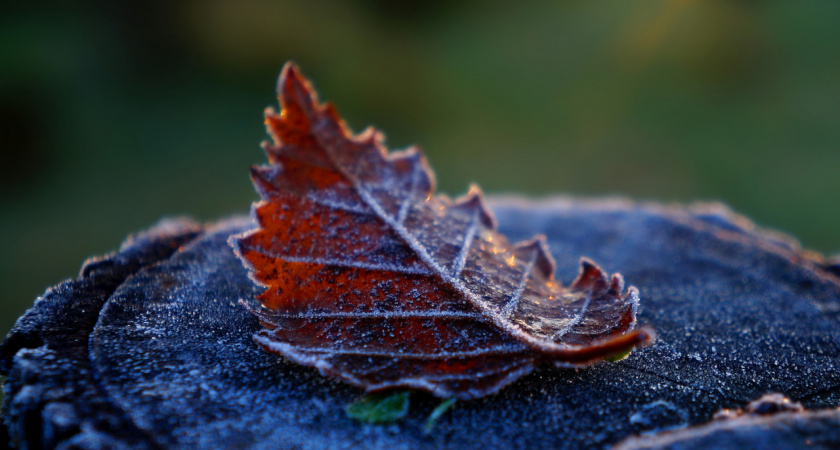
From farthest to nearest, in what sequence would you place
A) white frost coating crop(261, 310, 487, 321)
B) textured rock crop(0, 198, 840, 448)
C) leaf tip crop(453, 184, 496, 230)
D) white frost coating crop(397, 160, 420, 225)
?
leaf tip crop(453, 184, 496, 230), white frost coating crop(397, 160, 420, 225), white frost coating crop(261, 310, 487, 321), textured rock crop(0, 198, 840, 448)

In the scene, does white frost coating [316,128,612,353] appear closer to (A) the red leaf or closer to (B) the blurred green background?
(A) the red leaf

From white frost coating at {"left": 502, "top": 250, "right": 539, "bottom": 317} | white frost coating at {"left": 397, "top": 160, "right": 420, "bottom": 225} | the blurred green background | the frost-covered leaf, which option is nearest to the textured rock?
the frost-covered leaf

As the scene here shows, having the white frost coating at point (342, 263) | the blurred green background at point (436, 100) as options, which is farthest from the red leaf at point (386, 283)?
the blurred green background at point (436, 100)

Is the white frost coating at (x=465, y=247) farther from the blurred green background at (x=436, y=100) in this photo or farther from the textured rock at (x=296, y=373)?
the blurred green background at (x=436, y=100)

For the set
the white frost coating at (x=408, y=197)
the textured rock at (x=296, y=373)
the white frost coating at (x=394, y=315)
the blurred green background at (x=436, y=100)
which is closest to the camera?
the textured rock at (x=296, y=373)

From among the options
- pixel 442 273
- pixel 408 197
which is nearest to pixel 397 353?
pixel 442 273

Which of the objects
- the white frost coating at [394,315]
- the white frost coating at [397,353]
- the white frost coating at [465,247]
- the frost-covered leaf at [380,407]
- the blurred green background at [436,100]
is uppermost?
the blurred green background at [436,100]
